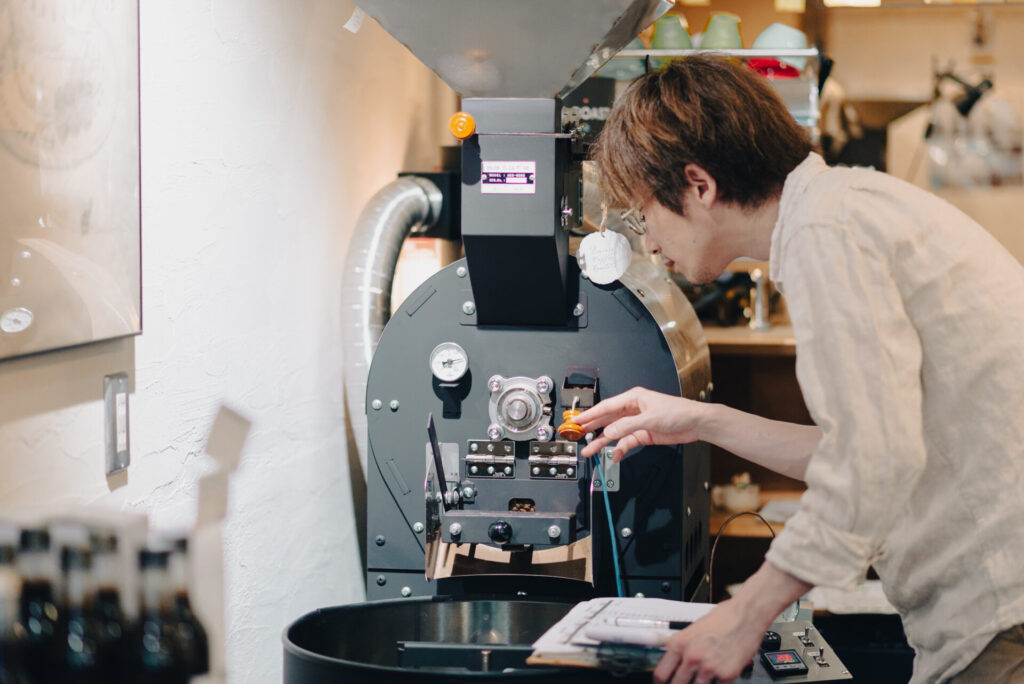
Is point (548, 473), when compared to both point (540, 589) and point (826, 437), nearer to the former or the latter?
point (540, 589)

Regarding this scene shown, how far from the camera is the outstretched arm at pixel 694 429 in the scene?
1468mm

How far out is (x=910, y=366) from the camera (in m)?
1.08

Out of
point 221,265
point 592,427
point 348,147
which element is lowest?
point 592,427

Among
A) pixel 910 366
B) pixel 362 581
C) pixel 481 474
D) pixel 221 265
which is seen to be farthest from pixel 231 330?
pixel 910 366

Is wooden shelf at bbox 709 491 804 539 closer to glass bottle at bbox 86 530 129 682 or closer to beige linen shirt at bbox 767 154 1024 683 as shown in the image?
beige linen shirt at bbox 767 154 1024 683

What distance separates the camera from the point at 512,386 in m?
1.73

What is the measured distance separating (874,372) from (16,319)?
0.95 meters

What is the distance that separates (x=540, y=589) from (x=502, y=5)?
96cm

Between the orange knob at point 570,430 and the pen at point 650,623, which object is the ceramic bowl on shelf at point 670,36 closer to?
the orange knob at point 570,430

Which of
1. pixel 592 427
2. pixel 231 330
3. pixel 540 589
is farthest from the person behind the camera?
pixel 231 330

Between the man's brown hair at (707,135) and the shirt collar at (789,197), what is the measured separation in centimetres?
4

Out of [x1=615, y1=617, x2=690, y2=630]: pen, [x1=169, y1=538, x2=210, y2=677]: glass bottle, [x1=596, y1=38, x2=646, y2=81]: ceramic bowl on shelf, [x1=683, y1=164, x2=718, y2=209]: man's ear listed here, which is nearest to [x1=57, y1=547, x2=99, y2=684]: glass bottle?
[x1=169, y1=538, x2=210, y2=677]: glass bottle

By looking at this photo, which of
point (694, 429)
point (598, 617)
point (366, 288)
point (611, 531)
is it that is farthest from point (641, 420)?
point (366, 288)

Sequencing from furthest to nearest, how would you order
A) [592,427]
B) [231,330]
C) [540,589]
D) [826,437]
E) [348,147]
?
[348,147] < [231,330] < [540,589] < [592,427] < [826,437]
